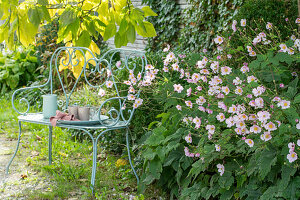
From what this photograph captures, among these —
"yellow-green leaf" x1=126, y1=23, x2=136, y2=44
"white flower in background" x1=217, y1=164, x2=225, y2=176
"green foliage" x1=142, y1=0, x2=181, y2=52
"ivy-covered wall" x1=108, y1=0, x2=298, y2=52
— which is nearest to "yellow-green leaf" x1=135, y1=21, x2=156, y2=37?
"yellow-green leaf" x1=126, y1=23, x2=136, y2=44

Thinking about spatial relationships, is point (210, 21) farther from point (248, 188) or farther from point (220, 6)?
point (248, 188)

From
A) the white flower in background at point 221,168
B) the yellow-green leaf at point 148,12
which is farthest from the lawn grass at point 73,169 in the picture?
the yellow-green leaf at point 148,12

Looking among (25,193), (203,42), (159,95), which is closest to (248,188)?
(159,95)

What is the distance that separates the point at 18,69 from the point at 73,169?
3933mm

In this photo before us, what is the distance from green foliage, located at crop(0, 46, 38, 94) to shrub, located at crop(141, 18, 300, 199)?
4414mm

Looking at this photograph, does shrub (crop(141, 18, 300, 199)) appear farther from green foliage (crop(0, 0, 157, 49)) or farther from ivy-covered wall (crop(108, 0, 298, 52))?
ivy-covered wall (crop(108, 0, 298, 52))

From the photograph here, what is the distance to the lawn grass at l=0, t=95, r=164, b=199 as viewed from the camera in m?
3.23

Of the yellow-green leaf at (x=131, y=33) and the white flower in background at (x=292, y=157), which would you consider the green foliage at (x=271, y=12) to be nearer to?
the yellow-green leaf at (x=131, y=33)

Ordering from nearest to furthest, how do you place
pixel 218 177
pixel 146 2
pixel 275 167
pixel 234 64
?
pixel 275 167
pixel 218 177
pixel 234 64
pixel 146 2

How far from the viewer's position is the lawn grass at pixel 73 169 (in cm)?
323

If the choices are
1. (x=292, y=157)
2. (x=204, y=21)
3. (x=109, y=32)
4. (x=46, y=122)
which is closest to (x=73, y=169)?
(x=46, y=122)

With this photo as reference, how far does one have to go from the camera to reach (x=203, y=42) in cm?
498

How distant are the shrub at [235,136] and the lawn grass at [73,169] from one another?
330mm

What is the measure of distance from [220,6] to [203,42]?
18.2 inches
